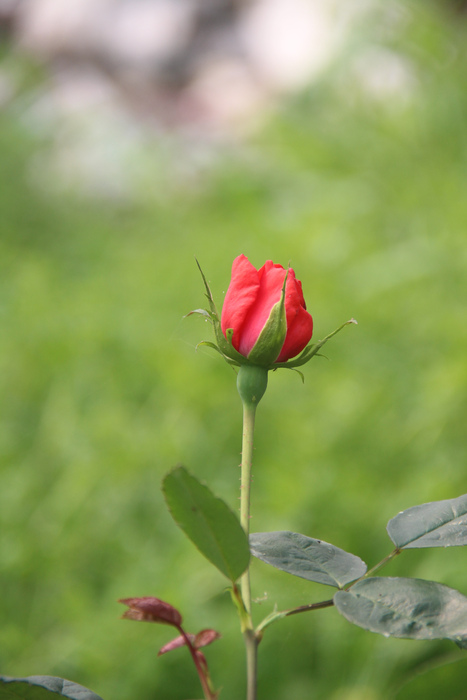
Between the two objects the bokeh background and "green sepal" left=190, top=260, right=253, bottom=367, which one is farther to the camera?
the bokeh background

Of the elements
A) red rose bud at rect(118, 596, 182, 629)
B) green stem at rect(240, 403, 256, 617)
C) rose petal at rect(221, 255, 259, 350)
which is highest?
rose petal at rect(221, 255, 259, 350)

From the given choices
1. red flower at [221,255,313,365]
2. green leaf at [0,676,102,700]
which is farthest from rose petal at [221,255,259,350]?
green leaf at [0,676,102,700]

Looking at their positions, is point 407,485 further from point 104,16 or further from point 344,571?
point 104,16

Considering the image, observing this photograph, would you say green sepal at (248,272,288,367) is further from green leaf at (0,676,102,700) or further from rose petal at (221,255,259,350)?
green leaf at (0,676,102,700)

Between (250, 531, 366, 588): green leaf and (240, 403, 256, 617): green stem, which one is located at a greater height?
(240, 403, 256, 617): green stem

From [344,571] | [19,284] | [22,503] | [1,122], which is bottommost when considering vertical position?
[344,571]

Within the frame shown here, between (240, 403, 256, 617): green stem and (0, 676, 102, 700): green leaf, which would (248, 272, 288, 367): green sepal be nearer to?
(240, 403, 256, 617): green stem

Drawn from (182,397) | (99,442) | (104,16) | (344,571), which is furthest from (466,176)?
(104,16)

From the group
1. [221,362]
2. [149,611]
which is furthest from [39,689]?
[221,362]
